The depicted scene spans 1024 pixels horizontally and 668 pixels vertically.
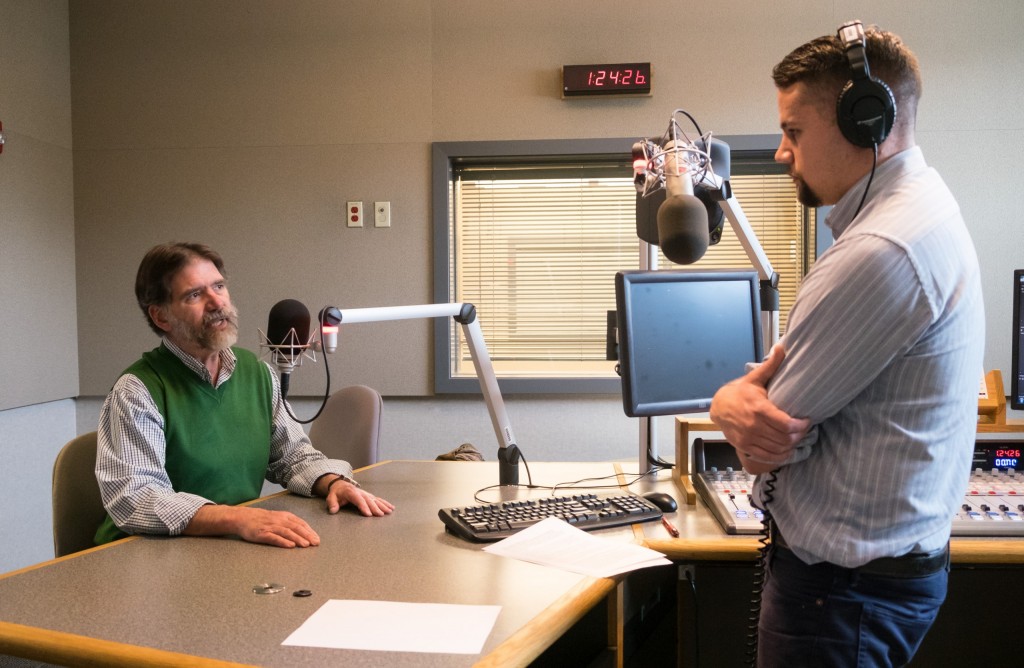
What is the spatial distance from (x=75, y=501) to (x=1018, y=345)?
7.02 feet

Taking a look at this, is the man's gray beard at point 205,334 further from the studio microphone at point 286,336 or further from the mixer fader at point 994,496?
the mixer fader at point 994,496

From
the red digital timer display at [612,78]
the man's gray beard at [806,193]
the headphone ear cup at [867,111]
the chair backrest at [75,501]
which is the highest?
the red digital timer display at [612,78]

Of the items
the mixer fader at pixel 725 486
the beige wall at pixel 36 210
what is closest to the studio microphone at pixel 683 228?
the mixer fader at pixel 725 486

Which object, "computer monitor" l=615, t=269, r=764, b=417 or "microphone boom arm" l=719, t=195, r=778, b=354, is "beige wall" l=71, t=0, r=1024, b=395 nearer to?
"microphone boom arm" l=719, t=195, r=778, b=354

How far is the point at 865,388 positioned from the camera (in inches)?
41.2

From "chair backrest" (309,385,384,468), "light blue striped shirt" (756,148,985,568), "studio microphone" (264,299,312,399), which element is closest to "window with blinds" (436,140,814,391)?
"chair backrest" (309,385,384,468)

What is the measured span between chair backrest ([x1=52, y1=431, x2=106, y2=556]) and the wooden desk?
38 centimetres

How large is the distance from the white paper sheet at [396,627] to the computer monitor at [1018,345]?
4.47ft

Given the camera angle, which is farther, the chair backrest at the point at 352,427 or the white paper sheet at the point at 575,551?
the chair backrest at the point at 352,427

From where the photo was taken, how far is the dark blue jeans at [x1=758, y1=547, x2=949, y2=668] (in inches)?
42.1

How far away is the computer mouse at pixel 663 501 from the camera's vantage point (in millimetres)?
1689

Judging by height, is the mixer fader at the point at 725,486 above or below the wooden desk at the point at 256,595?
above

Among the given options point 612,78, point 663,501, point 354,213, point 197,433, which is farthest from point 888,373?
point 354,213

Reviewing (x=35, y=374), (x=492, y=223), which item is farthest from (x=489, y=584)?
(x=35, y=374)
